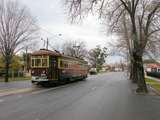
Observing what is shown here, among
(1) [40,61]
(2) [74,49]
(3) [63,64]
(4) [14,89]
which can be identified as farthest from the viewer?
(2) [74,49]

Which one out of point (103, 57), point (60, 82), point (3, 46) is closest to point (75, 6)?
point (60, 82)

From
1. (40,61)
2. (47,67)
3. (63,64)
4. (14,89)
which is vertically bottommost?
(14,89)

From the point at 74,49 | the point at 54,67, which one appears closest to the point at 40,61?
the point at 54,67

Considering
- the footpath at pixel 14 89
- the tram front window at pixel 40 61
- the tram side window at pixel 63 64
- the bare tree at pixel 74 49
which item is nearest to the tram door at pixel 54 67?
the tram front window at pixel 40 61

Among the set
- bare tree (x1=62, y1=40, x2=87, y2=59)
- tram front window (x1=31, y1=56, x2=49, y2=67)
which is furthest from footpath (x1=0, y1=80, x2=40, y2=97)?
bare tree (x1=62, y1=40, x2=87, y2=59)

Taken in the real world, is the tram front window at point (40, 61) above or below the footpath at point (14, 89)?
above

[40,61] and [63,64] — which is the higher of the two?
[40,61]

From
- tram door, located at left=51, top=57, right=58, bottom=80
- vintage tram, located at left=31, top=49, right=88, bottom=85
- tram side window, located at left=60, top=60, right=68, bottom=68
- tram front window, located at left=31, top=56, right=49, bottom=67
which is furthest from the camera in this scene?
tram side window, located at left=60, top=60, right=68, bottom=68

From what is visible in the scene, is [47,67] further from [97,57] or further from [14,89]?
[97,57]

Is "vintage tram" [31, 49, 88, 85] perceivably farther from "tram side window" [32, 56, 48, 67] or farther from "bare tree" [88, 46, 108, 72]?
"bare tree" [88, 46, 108, 72]

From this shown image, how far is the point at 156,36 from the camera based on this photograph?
119 feet

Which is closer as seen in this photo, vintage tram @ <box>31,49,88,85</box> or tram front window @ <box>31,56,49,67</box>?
vintage tram @ <box>31,49,88,85</box>

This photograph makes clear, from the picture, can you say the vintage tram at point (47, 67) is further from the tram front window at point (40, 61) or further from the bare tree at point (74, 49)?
the bare tree at point (74, 49)

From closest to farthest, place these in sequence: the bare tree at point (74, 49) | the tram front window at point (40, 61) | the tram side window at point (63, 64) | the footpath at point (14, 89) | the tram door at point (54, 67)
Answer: the footpath at point (14, 89), the tram front window at point (40, 61), the tram door at point (54, 67), the tram side window at point (63, 64), the bare tree at point (74, 49)
